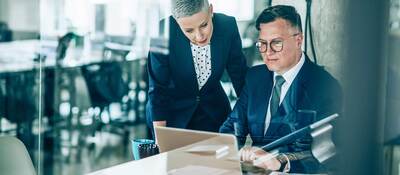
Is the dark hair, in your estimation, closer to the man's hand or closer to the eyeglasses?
the eyeglasses

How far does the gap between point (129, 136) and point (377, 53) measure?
6.66 feet

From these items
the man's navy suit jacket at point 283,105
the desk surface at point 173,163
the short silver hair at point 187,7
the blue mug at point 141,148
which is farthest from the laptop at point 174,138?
the short silver hair at point 187,7

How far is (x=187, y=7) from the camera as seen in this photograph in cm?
272

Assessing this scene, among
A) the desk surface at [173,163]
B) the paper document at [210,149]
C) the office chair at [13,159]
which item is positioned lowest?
the office chair at [13,159]

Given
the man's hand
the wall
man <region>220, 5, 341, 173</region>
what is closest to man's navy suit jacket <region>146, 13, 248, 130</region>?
man <region>220, 5, 341, 173</region>

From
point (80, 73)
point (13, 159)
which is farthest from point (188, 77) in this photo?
point (13, 159)

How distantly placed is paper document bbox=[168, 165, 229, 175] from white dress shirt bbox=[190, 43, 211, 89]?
100 centimetres

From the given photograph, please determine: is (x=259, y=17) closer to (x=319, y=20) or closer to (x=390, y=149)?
(x=319, y=20)

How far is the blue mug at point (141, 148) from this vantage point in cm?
272

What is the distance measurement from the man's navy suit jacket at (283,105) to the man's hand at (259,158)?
0.13ft

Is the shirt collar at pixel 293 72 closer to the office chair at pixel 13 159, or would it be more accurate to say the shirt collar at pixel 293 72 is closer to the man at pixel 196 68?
the man at pixel 196 68

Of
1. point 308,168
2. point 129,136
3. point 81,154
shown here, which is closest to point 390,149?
point 308,168

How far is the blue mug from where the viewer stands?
2721mm

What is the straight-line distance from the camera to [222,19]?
2650 millimetres
